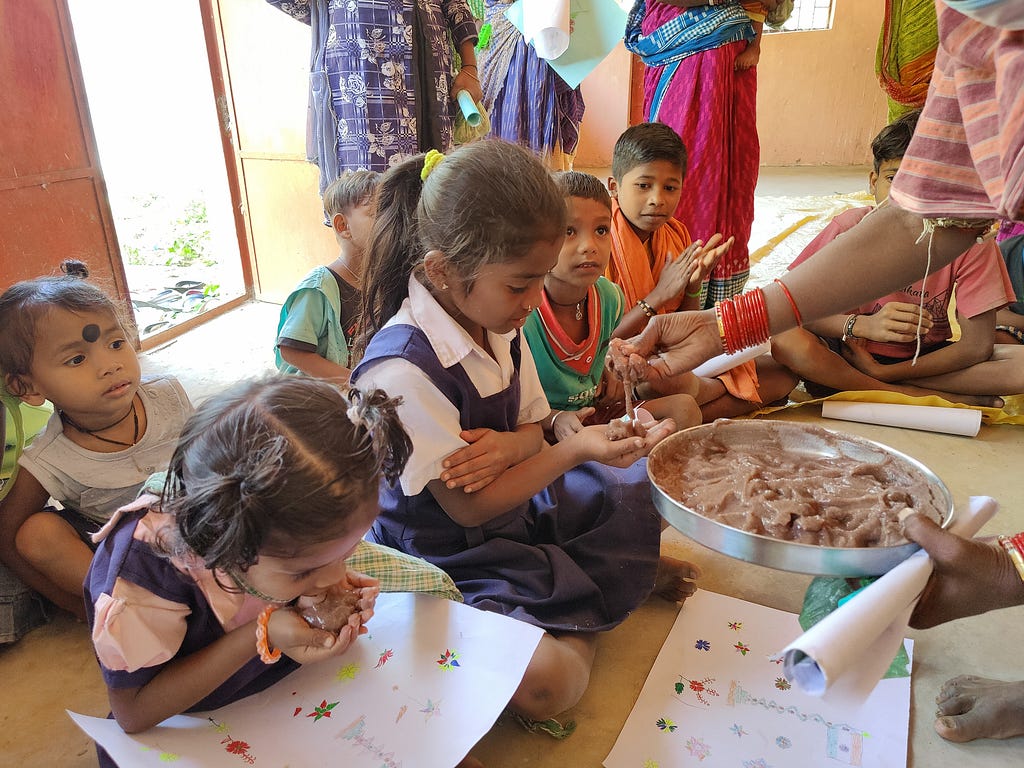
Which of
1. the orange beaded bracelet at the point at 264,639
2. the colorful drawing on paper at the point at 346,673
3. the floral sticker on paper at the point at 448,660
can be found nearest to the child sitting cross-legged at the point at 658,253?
the floral sticker on paper at the point at 448,660

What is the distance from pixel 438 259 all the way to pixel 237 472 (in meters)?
0.59

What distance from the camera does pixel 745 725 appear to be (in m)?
1.28

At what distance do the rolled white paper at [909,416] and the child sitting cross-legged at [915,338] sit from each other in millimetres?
129

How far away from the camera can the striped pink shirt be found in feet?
2.95

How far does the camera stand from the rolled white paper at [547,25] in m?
2.87

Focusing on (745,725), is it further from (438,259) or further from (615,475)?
(438,259)

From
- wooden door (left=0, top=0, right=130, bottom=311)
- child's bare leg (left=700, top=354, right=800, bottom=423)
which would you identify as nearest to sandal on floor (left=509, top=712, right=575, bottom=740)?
child's bare leg (left=700, top=354, right=800, bottom=423)

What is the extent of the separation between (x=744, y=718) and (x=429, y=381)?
0.84m

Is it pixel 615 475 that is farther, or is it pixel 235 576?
pixel 615 475

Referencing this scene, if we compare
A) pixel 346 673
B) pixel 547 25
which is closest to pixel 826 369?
pixel 547 25

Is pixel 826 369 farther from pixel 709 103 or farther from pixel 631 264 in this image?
pixel 709 103

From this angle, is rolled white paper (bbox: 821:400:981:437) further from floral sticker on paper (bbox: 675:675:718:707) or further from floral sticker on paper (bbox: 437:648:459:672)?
floral sticker on paper (bbox: 437:648:459:672)

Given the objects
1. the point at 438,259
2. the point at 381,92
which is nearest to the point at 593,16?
the point at 381,92

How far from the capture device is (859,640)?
854 millimetres
